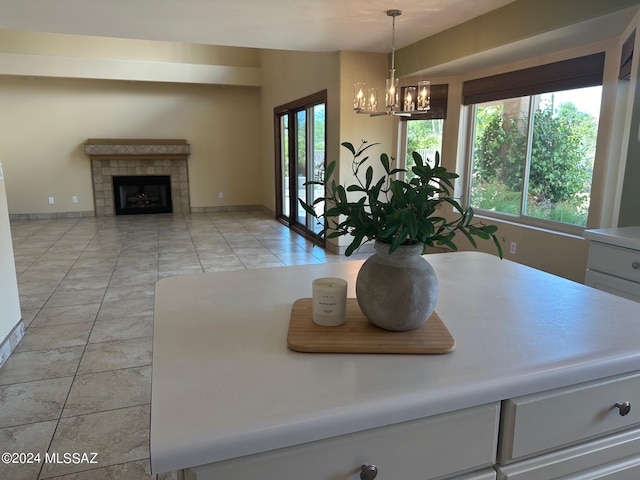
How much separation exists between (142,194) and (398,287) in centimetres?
904

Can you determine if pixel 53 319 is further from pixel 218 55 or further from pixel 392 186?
pixel 218 55

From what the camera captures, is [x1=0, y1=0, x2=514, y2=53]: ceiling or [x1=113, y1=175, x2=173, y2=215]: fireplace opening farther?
[x1=113, y1=175, x2=173, y2=215]: fireplace opening

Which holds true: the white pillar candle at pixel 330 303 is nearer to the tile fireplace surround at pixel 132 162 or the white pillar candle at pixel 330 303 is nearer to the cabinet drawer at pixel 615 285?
the cabinet drawer at pixel 615 285

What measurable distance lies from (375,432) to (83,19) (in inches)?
184

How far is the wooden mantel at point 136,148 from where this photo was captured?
325 inches

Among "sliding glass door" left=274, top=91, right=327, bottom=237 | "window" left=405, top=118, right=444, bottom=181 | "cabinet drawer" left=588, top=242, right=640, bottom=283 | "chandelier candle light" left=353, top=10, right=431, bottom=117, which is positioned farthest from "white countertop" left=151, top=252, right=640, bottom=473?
"sliding glass door" left=274, top=91, right=327, bottom=237

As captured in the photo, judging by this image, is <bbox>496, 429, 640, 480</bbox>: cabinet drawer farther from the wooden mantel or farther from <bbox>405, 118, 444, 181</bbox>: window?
the wooden mantel

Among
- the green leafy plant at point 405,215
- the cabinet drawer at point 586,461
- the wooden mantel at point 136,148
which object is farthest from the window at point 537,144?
the wooden mantel at point 136,148

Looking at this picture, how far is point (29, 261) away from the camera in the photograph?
5.15 m

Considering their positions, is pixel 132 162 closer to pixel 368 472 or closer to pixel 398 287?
pixel 398 287

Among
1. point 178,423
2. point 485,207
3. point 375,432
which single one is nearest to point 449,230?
point 375,432

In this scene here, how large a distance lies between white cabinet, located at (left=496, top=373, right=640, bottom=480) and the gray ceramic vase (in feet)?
0.87

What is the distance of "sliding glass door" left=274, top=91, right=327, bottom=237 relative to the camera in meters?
6.23

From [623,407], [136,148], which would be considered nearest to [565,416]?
[623,407]
